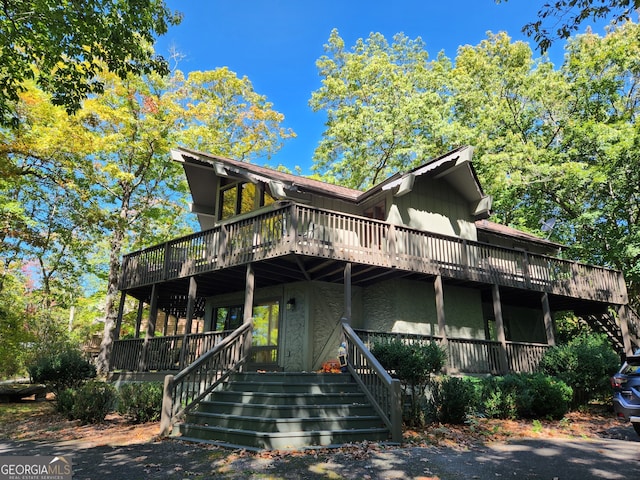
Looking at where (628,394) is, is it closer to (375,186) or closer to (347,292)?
(347,292)

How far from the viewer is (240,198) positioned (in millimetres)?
15719

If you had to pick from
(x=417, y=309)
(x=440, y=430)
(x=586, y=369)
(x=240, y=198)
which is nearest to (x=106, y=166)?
(x=240, y=198)

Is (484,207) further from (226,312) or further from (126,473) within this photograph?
(126,473)

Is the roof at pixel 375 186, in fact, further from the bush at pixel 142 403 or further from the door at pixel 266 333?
the bush at pixel 142 403

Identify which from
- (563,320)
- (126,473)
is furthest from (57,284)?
(563,320)

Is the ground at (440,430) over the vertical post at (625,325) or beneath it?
beneath

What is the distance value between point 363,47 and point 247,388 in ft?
103

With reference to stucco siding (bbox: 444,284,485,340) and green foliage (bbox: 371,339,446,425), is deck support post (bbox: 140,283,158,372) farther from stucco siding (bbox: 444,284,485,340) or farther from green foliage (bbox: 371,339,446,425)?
stucco siding (bbox: 444,284,485,340)

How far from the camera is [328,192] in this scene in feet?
47.2

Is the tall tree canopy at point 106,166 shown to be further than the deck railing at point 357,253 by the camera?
Yes

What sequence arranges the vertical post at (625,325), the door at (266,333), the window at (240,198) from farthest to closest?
1. the vertical post at (625,325)
2. the window at (240,198)
3. the door at (266,333)

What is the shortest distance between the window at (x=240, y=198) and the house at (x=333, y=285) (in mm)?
43

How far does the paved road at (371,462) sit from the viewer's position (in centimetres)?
570

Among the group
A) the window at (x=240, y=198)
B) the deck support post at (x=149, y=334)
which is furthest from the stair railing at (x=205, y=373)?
the window at (x=240, y=198)
